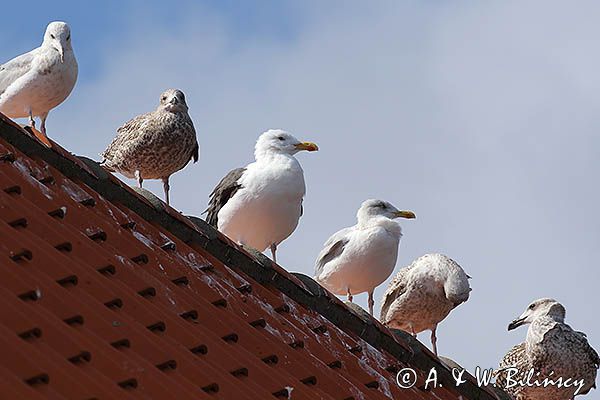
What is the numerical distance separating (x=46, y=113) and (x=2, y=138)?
4.19 meters

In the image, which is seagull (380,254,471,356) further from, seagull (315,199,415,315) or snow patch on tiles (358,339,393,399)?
snow patch on tiles (358,339,393,399)

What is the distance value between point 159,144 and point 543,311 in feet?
14.1

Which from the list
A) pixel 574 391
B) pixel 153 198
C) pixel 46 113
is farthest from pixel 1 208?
pixel 574 391

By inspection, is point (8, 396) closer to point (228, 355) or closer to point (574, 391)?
point (228, 355)

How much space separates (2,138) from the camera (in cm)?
771

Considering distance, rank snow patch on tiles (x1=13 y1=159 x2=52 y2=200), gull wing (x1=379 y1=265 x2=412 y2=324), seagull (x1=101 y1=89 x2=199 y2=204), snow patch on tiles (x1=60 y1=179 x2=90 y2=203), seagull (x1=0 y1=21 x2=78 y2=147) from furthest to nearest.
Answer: gull wing (x1=379 y1=265 x2=412 y2=324), seagull (x1=101 y1=89 x2=199 y2=204), seagull (x1=0 y1=21 x2=78 y2=147), snow patch on tiles (x1=60 y1=179 x2=90 y2=203), snow patch on tiles (x1=13 y1=159 x2=52 y2=200)

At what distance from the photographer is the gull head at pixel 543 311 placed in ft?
50.9

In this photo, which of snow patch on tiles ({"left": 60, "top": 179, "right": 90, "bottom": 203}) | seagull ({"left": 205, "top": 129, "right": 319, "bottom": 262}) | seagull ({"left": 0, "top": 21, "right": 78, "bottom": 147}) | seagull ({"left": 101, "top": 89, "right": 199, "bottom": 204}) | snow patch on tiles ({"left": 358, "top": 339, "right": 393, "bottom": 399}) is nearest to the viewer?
snow patch on tiles ({"left": 60, "top": 179, "right": 90, "bottom": 203})

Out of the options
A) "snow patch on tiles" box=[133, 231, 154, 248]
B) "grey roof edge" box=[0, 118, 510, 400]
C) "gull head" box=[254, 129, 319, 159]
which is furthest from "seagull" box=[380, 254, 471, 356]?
"snow patch on tiles" box=[133, 231, 154, 248]

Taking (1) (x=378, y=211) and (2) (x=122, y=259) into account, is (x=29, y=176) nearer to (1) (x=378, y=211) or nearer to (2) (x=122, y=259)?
(2) (x=122, y=259)

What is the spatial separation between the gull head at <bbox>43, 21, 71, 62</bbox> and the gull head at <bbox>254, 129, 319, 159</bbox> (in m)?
2.00

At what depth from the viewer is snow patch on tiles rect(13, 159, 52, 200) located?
7.33m

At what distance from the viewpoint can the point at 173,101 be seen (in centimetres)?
1421

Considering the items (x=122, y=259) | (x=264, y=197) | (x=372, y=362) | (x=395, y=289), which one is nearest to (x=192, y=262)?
(x=122, y=259)
